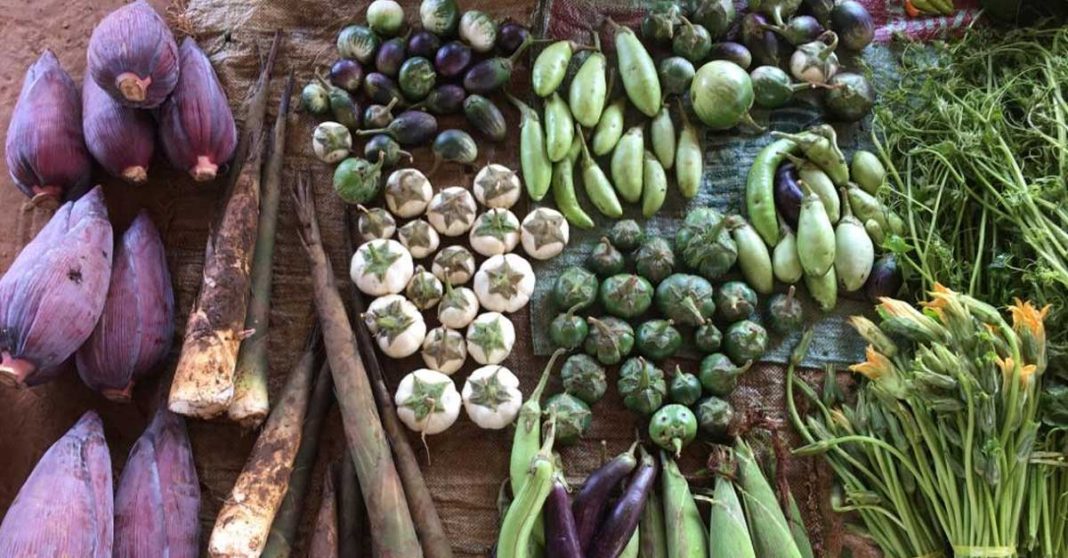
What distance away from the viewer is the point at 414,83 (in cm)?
211

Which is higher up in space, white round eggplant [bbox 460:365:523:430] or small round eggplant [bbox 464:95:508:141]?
small round eggplant [bbox 464:95:508:141]

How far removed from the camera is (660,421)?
5.92 feet

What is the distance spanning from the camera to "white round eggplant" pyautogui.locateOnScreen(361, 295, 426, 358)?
1.87m

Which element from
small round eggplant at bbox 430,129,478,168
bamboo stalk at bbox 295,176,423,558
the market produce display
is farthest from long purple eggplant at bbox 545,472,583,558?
small round eggplant at bbox 430,129,478,168

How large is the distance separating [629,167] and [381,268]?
28.8 inches

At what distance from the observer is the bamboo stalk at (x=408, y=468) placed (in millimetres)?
A: 1721

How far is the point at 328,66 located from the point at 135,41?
23.0 inches

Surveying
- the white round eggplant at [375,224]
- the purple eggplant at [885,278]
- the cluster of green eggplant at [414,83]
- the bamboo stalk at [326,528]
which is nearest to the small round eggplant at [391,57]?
the cluster of green eggplant at [414,83]

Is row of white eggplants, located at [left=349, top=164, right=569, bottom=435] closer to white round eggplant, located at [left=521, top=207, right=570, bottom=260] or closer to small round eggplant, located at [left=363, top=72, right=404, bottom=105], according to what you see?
white round eggplant, located at [left=521, top=207, right=570, bottom=260]

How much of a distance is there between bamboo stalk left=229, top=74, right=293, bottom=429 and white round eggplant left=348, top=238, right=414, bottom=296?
0.24m

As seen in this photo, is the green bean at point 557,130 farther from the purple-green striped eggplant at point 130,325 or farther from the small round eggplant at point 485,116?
the purple-green striped eggplant at point 130,325

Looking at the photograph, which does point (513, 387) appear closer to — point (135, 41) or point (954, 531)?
point (954, 531)

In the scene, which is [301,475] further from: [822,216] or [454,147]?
[822,216]

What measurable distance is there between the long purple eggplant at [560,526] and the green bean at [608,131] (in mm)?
932
